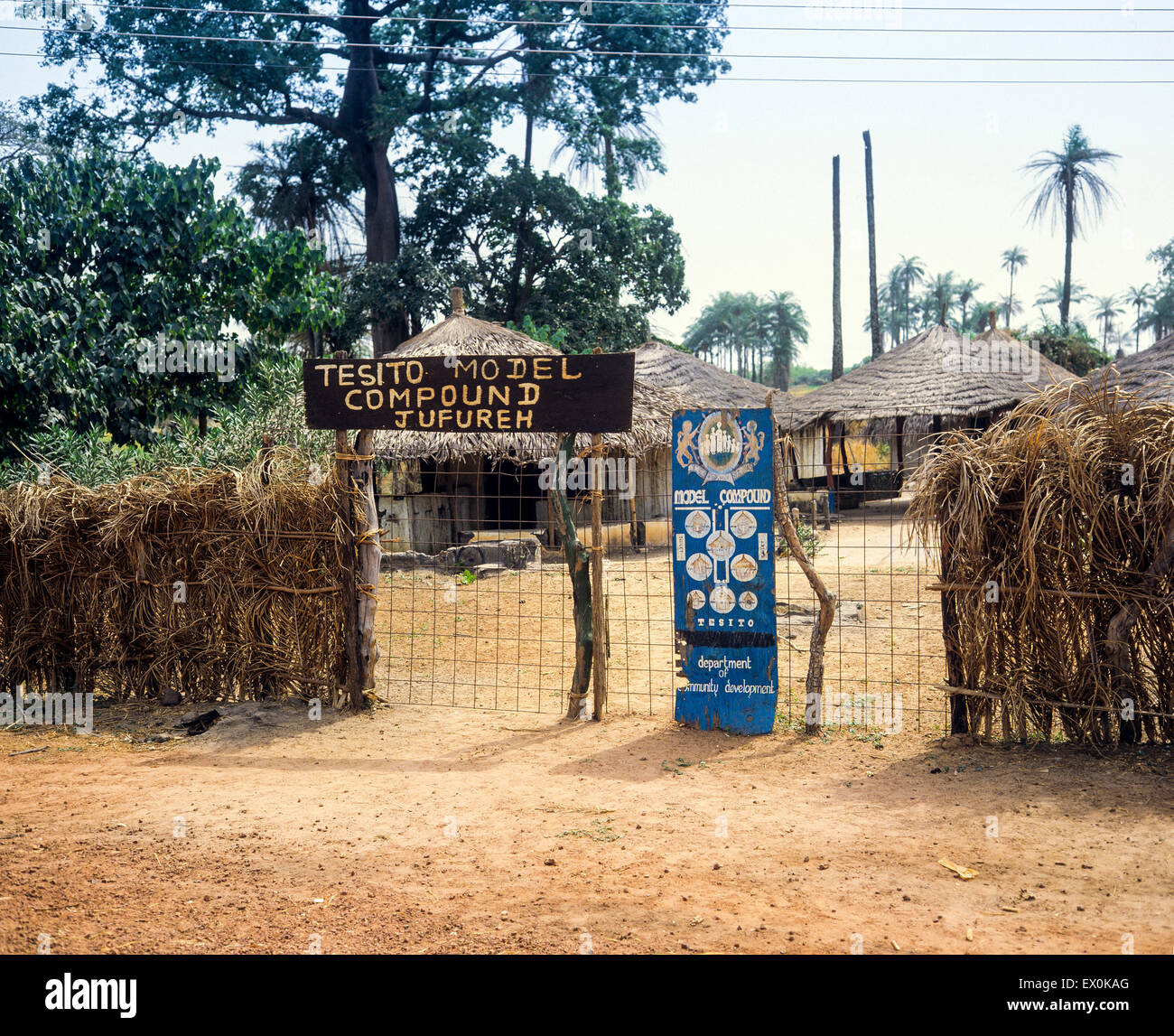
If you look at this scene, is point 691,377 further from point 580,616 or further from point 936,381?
point 580,616

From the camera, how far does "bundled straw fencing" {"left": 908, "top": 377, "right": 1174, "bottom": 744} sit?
5.23 metres

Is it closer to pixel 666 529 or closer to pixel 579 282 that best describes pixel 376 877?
pixel 666 529

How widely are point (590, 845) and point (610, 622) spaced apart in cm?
594

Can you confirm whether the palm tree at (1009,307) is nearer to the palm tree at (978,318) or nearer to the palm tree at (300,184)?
the palm tree at (978,318)

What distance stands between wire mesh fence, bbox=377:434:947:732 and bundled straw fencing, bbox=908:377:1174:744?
1.17 ft

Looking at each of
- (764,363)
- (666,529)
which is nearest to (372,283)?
(666,529)

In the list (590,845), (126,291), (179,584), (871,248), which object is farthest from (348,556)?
(871,248)

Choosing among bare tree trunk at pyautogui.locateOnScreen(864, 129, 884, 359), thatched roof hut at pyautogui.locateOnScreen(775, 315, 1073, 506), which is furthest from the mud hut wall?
bare tree trunk at pyautogui.locateOnScreen(864, 129, 884, 359)

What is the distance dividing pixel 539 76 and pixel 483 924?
25286 millimetres

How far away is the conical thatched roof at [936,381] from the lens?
73.6 feet

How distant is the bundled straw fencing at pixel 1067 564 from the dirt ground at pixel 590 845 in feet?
1.03

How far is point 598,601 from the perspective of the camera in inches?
267
